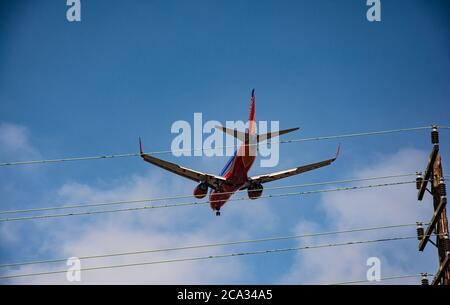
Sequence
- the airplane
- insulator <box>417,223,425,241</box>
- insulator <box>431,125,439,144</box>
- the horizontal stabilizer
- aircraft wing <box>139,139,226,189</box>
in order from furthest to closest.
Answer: aircraft wing <box>139,139,226,189</box>, the airplane, the horizontal stabilizer, insulator <box>417,223,425,241</box>, insulator <box>431,125,439,144</box>

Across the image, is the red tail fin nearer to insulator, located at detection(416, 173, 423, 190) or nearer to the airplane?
the airplane

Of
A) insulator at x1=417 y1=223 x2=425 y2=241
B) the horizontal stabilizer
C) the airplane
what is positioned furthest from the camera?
the airplane

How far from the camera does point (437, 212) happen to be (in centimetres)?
2734

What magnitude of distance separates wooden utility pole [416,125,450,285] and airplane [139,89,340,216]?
2474 centimetres

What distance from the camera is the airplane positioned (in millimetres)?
54969

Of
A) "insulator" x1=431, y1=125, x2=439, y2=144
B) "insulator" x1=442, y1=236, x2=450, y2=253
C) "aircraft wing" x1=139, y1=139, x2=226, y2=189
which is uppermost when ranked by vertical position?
"insulator" x1=431, y1=125, x2=439, y2=144

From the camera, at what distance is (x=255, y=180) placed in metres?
60.9

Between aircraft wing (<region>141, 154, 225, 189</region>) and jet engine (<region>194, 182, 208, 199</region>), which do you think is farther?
jet engine (<region>194, 182, 208, 199</region>)

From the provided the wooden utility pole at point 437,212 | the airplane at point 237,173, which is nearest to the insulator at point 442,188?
the wooden utility pole at point 437,212

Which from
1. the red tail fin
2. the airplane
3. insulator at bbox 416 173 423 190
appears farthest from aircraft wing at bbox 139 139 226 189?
insulator at bbox 416 173 423 190

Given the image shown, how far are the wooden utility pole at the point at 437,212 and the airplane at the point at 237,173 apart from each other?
81.2 feet

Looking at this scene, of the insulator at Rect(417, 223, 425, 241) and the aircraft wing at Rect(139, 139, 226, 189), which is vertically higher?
the aircraft wing at Rect(139, 139, 226, 189)
